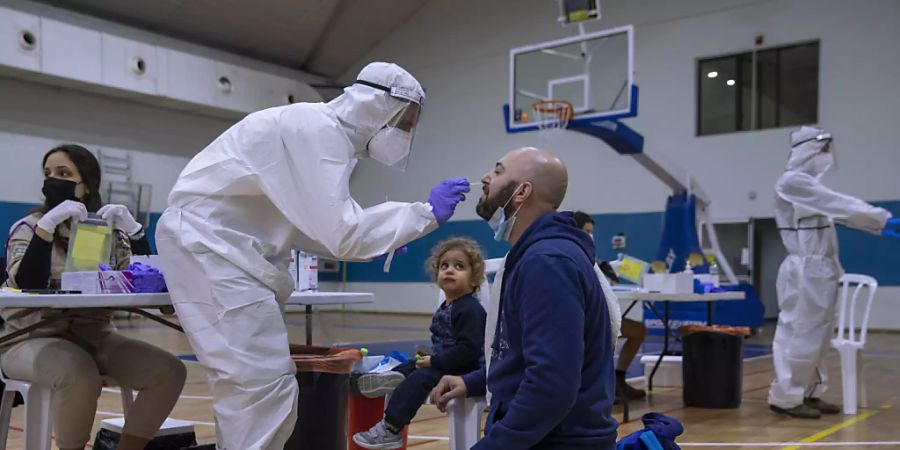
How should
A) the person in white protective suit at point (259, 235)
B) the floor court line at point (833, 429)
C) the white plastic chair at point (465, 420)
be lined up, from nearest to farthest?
the person in white protective suit at point (259, 235)
the white plastic chair at point (465, 420)
the floor court line at point (833, 429)

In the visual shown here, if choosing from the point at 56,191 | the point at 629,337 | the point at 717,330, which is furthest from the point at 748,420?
the point at 56,191

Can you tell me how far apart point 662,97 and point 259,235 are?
11.3 m

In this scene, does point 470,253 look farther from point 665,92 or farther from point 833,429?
point 665,92

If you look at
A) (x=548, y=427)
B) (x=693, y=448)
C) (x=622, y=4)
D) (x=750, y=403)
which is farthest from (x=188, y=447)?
(x=622, y=4)

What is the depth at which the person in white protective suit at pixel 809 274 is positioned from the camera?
471 cm

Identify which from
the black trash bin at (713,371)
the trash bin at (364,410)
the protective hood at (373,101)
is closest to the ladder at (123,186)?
the black trash bin at (713,371)

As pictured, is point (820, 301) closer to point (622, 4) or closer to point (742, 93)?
point (742, 93)

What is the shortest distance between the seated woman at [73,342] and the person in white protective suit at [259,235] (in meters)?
0.47

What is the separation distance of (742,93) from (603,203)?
2.86 metres

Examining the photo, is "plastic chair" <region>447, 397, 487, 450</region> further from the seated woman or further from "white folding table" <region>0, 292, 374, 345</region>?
the seated woman

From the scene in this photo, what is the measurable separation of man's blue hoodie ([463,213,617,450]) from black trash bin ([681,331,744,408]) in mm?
3658

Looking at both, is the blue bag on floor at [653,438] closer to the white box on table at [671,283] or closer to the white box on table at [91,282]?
the white box on table at [91,282]

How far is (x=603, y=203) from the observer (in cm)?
1315

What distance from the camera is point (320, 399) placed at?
9.00 feet
